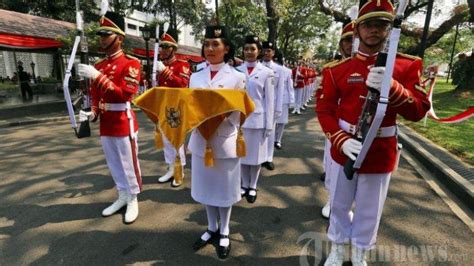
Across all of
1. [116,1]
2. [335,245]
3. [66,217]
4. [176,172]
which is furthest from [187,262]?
[116,1]

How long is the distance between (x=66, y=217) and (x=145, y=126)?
6206 millimetres

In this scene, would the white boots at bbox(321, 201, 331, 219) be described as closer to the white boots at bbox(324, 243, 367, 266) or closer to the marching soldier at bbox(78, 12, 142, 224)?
the white boots at bbox(324, 243, 367, 266)

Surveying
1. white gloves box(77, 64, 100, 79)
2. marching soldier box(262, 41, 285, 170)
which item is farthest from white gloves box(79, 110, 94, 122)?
marching soldier box(262, 41, 285, 170)

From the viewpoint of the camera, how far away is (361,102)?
223 cm

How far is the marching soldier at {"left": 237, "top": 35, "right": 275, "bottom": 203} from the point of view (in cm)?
417

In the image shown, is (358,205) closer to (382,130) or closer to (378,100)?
(382,130)

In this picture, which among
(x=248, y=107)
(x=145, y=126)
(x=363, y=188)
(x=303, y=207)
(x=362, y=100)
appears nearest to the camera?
(x=362, y=100)

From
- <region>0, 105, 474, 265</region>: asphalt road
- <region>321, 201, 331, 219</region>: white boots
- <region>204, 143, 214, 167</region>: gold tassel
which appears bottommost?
<region>0, 105, 474, 265</region>: asphalt road

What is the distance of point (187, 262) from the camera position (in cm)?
286

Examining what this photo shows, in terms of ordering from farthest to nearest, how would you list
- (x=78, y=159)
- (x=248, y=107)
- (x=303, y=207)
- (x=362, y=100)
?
(x=78, y=159) → (x=303, y=207) → (x=248, y=107) → (x=362, y=100)

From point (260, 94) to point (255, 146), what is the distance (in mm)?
714

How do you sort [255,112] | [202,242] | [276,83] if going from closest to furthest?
[202,242] → [255,112] → [276,83]

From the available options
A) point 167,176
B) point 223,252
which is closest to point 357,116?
point 223,252

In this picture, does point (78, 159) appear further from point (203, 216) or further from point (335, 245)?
point (335, 245)
